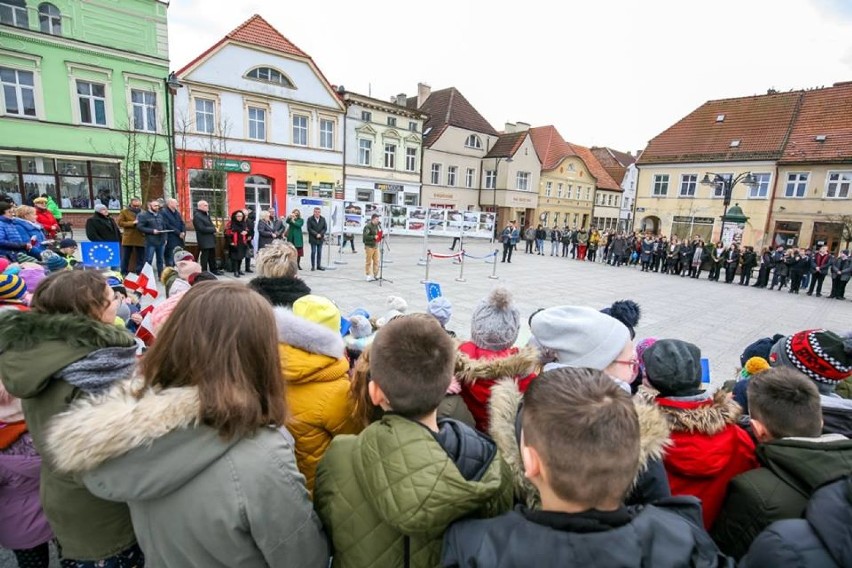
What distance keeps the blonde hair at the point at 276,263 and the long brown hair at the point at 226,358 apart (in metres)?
2.03

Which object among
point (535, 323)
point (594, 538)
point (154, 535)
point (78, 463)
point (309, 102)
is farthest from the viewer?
point (309, 102)

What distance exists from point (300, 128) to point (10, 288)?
1051 inches

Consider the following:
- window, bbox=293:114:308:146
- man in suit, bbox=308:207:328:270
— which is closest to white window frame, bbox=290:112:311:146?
window, bbox=293:114:308:146

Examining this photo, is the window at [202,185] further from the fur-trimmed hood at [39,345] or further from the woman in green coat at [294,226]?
the fur-trimmed hood at [39,345]

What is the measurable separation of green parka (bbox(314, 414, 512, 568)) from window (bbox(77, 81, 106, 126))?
1016 inches

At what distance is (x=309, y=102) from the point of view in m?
27.2

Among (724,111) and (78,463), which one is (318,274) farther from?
(724,111)

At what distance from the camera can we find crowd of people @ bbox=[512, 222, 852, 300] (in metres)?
14.7

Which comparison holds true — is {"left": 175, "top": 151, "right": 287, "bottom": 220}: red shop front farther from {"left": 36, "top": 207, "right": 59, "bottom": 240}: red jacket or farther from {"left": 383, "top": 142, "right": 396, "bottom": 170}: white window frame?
{"left": 36, "top": 207, "right": 59, "bottom": 240}: red jacket

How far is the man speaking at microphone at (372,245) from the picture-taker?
1193 centimetres

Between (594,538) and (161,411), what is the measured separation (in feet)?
3.68

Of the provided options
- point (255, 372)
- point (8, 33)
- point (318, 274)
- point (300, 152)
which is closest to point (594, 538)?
point (255, 372)

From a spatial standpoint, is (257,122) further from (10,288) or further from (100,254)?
(10,288)

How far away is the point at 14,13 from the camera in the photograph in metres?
18.5
